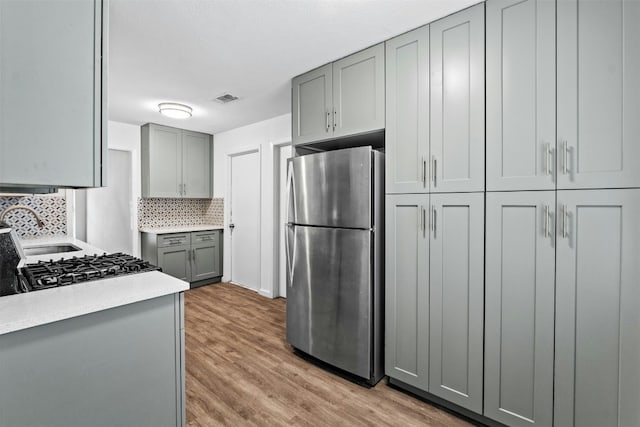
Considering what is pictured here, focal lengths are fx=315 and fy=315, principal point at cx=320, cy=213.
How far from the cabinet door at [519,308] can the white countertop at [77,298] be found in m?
1.62

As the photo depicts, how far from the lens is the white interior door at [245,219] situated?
4457 mm

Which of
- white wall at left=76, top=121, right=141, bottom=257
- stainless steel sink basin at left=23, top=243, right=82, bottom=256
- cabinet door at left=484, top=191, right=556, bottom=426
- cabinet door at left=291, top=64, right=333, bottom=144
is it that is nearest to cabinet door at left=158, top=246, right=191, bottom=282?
white wall at left=76, top=121, right=141, bottom=257

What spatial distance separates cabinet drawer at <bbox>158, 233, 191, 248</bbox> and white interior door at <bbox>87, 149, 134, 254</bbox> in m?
0.62

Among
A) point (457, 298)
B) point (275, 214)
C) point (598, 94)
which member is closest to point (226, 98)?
point (275, 214)

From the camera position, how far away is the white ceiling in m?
1.79

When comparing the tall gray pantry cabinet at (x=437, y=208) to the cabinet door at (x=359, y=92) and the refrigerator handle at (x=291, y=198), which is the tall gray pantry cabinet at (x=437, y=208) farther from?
the refrigerator handle at (x=291, y=198)

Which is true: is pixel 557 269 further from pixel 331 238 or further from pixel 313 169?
pixel 313 169

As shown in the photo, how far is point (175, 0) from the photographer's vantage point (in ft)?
5.70

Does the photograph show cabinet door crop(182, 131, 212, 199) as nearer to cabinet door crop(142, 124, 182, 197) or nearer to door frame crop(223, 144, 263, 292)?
cabinet door crop(142, 124, 182, 197)

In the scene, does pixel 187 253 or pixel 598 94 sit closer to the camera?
pixel 598 94

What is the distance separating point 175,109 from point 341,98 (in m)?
2.13

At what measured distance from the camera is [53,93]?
1047 mm

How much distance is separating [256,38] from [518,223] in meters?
1.97

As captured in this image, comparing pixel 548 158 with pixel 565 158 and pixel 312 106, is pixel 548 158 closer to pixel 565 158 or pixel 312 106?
pixel 565 158
